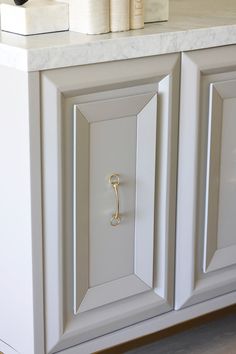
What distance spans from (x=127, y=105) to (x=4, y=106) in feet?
0.76

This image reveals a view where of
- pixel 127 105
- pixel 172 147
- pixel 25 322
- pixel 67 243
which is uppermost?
pixel 127 105

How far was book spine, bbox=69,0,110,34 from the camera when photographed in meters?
1.60

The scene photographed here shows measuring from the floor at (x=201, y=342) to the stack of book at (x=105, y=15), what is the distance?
76 centimetres

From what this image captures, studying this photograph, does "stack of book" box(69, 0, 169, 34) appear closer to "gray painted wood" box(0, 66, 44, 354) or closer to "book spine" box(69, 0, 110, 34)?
"book spine" box(69, 0, 110, 34)

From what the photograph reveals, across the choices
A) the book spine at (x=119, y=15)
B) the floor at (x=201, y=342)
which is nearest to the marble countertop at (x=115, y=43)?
the book spine at (x=119, y=15)

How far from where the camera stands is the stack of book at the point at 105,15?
5.27 ft

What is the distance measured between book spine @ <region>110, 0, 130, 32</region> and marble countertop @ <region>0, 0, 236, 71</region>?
0.02 m

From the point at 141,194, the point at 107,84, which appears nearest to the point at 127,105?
the point at 107,84

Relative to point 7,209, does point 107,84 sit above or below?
above

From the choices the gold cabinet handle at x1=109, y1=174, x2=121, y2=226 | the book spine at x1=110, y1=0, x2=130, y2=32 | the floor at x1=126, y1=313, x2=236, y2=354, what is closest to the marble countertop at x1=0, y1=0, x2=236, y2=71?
the book spine at x1=110, y1=0, x2=130, y2=32

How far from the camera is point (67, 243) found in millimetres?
1591

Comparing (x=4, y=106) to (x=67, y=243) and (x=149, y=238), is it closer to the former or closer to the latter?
(x=67, y=243)

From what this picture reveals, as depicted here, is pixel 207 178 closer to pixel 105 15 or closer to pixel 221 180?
pixel 221 180

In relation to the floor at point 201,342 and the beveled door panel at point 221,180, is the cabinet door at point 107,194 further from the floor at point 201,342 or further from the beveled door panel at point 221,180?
A: the floor at point 201,342
